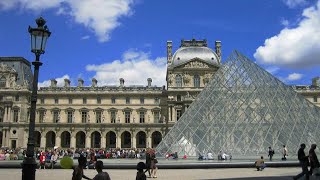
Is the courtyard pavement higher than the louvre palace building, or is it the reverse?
the louvre palace building

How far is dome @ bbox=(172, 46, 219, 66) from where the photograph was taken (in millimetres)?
54250

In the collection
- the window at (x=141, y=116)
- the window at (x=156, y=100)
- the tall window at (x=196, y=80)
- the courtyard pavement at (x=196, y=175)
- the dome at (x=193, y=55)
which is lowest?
the courtyard pavement at (x=196, y=175)

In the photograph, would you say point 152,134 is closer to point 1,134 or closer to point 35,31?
point 1,134

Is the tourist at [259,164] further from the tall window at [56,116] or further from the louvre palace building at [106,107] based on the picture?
the tall window at [56,116]

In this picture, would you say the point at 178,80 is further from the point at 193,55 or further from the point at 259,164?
the point at 259,164

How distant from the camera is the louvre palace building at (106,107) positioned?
2036 inches

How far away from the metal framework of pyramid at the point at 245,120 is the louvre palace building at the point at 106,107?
2688 cm

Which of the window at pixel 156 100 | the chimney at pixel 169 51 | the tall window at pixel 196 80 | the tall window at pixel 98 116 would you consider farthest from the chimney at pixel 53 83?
the tall window at pixel 196 80

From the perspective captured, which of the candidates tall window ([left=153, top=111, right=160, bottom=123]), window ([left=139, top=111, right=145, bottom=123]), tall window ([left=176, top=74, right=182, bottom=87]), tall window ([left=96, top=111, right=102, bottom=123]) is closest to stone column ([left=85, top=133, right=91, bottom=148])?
tall window ([left=96, top=111, right=102, bottom=123])

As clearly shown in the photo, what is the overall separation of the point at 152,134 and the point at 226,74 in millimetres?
29536

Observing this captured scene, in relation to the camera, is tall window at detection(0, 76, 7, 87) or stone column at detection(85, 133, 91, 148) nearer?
stone column at detection(85, 133, 91, 148)

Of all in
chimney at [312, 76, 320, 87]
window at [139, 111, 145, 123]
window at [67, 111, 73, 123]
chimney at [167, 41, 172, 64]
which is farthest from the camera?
chimney at [312, 76, 320, 87]

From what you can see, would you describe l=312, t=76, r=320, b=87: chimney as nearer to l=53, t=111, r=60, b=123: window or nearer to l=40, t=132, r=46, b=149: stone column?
l=53, t=111, r=60, b=123: window

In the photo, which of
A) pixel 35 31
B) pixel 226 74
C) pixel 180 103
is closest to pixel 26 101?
pixel 180 103
